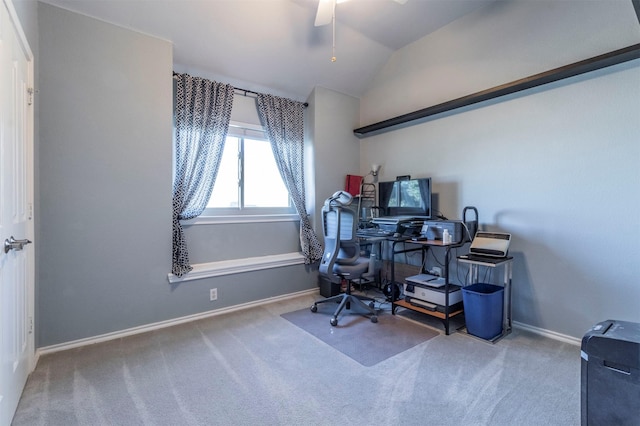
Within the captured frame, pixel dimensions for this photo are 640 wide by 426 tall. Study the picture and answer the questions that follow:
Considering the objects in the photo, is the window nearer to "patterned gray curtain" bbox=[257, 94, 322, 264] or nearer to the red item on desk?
"patterned gray curtain" bbox=[257, 94, 322, 264]

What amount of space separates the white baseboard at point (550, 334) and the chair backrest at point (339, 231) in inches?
65.1

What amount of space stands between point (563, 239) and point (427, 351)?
1.52 metres

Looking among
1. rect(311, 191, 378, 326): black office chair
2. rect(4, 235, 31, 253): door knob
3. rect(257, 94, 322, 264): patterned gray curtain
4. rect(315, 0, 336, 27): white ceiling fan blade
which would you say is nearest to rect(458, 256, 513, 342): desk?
rect(311, 191, 378, 326): black office chair

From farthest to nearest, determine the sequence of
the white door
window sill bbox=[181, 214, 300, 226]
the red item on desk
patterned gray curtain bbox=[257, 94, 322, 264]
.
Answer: the red item on desk
patterned gray curtain bbox=[257, 94, 322, 264]
window sill bbox=[181, 214, 300, 226]
the white door

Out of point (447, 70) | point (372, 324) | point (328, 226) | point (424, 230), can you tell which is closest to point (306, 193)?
point (328, 226)

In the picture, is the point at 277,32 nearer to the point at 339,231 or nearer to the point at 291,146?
the point at 291,146

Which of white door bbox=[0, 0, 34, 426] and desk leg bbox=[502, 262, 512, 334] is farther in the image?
desk leg bbox=[502, 262, 512, 334]

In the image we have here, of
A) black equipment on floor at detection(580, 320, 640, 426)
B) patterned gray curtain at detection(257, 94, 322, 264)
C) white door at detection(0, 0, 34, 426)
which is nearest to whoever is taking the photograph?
black equipment on floor at detection(580, 320, 640, 426)

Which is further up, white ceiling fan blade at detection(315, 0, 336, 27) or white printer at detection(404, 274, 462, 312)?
white ceiling fan blade at detection(315, 0, 336, 27)

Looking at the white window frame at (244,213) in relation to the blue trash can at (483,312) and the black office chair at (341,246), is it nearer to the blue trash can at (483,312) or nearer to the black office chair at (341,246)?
the black office chair at (341,246)

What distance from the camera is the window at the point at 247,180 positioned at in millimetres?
3418

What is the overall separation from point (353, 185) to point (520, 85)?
7.13ft

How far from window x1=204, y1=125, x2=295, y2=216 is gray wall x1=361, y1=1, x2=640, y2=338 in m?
1.97

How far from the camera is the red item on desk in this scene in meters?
4.15
